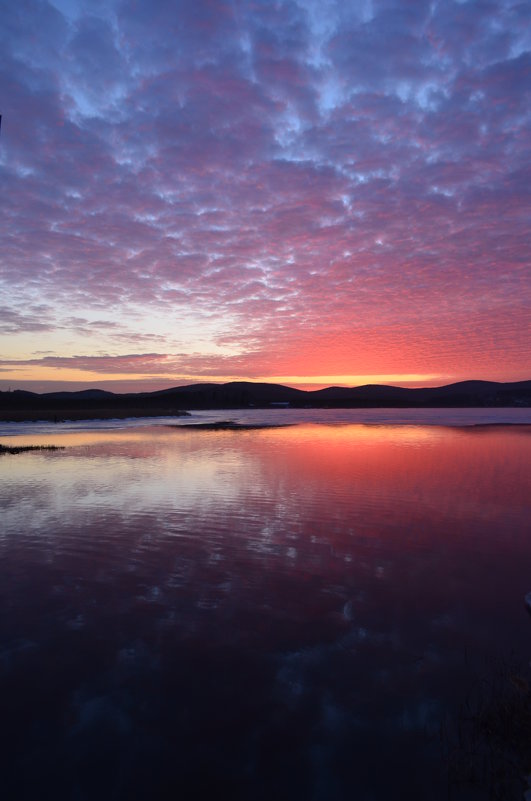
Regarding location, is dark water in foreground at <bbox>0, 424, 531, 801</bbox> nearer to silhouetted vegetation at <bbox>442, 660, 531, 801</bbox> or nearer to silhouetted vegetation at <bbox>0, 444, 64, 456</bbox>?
silhouetted vegetation at <bbox>442, 660, 531, 801</bbox>

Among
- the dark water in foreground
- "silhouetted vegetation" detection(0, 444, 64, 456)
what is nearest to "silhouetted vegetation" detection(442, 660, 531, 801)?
the dark water in foreground

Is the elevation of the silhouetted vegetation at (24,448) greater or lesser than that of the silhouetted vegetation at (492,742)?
greater

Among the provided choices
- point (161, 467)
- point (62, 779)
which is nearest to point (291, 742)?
point (62, 779)

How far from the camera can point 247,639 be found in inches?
332

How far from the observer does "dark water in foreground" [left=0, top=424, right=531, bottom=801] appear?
19.0ft

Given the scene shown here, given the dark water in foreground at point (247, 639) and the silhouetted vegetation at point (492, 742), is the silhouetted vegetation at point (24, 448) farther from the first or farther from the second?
the silhouetted vegetation at point (492, 742)

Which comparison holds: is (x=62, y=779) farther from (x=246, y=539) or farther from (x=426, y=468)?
(x=426, y=468)

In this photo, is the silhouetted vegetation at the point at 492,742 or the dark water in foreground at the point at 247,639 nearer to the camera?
the silhouetted vegetation at the point at 492,742

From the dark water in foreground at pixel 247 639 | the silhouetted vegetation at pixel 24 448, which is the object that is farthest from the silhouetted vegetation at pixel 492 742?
the silhouetted vegetation at pixel 24 448

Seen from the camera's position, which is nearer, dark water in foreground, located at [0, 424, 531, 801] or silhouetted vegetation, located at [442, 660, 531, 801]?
silhouetted vegetation, located at [442, 660, 531, 801]

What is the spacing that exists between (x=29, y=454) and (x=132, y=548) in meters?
24.7

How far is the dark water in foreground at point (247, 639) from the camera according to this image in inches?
228

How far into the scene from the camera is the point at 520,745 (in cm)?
588

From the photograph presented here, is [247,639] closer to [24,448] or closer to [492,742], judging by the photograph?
[492,742]
